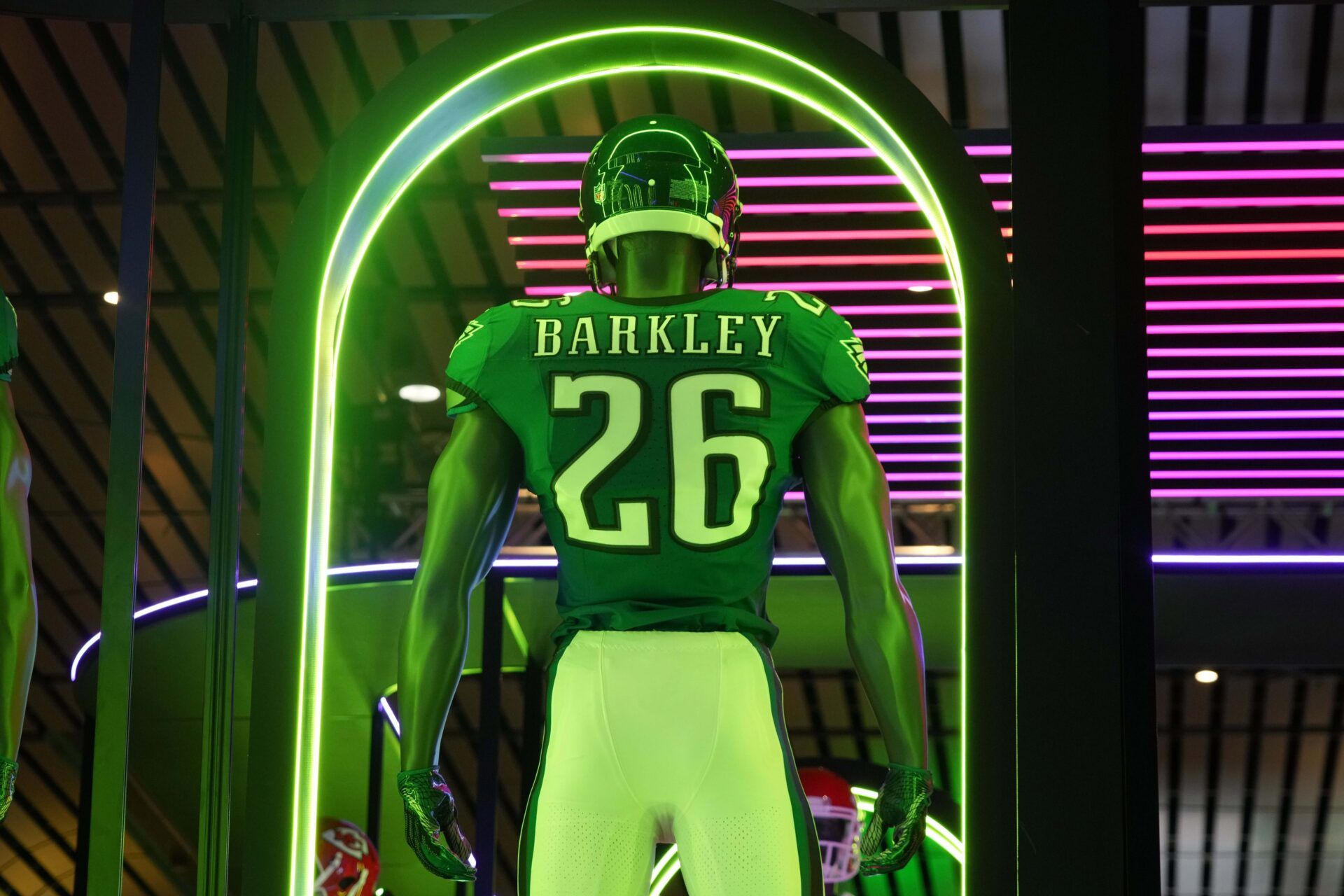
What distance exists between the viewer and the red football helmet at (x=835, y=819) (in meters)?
6.66

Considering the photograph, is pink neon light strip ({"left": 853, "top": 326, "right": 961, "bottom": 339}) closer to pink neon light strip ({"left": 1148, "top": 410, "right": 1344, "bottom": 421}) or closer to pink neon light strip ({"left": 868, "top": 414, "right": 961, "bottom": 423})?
pink neon light strip ({"left": 868, "top": 414, "right": 961, "bottom": 423})

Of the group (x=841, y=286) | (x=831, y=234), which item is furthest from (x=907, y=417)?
(x=831, y=234)

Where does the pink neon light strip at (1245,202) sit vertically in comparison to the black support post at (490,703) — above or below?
above

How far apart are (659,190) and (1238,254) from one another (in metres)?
3.40

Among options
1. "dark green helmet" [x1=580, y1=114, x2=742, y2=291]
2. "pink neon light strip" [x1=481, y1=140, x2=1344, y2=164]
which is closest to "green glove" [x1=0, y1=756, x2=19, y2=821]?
"dark green helmet" [x1=580, y1=114, x2=742, y2=291]

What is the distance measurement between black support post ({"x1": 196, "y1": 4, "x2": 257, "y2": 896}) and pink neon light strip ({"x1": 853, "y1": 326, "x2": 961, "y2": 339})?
3355 mm

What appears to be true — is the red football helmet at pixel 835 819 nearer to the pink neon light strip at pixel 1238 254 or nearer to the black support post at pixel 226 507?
the pink neon light strip at pixel 1238 254

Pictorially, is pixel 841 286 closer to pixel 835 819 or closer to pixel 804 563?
pixel 804 563

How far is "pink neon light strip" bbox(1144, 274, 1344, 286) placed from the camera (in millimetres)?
5332

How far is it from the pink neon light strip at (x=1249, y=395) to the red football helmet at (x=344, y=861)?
14.0ft

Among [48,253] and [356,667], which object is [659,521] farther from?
[48,253]

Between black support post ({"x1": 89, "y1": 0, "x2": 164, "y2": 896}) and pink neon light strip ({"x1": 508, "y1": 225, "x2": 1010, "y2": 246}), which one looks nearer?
black support post ({"x1": 89, "y1": 0, "x2": 164, "y2": 896})

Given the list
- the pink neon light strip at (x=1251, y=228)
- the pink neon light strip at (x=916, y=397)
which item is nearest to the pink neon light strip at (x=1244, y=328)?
the pink neon light strip at (x=1251, y=228)

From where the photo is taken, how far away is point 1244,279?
5.39 meters
